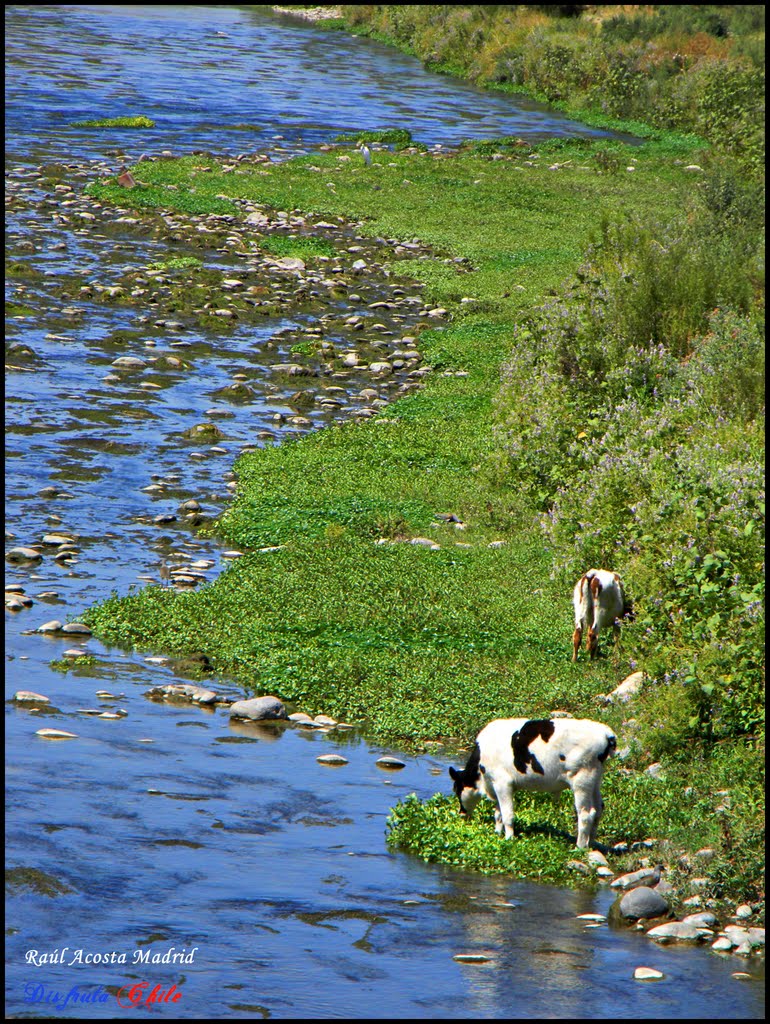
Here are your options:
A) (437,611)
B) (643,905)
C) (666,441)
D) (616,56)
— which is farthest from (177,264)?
(616,56)

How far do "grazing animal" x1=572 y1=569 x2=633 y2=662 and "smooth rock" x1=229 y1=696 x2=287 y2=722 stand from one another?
8.81 feet

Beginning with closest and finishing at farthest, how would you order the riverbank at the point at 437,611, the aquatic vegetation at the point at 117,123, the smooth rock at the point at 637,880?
1. the smooth rock at the point at 637,880
2. the riverbank at the point at 437,611
3. the aquatic vegetation at the point at 117,123

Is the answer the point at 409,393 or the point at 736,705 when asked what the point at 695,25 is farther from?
the point at 736,705

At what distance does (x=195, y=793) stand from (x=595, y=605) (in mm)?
3971

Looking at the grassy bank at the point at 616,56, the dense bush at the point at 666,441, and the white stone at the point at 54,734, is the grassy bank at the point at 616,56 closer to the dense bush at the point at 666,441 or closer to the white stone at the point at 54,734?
the dense bush at the point at 666,441

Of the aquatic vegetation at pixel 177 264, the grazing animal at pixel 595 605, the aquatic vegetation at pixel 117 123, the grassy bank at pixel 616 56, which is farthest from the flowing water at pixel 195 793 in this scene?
the grassy bank at pixel 616 56

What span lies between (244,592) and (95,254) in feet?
57.1

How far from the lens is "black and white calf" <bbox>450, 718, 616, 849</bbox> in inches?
347

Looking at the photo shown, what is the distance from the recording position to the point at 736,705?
1016 centimetres

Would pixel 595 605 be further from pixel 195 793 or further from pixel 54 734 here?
pixel 54 734

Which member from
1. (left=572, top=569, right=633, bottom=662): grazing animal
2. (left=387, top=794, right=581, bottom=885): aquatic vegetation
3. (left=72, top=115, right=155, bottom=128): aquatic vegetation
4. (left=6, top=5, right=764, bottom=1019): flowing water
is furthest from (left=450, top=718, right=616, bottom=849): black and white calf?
(left=72, top=115, right=155, bottom=128): aquatic vegetation

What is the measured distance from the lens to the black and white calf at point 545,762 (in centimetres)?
881

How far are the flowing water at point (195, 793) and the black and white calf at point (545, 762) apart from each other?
62 centimetres

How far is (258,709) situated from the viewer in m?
11.0
